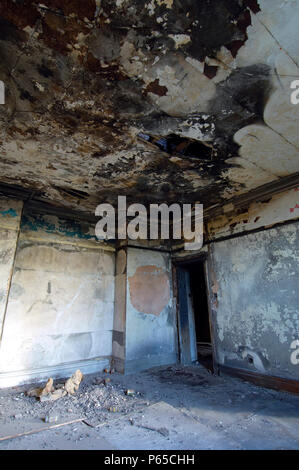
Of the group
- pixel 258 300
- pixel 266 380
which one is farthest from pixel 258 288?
pixel 266 380

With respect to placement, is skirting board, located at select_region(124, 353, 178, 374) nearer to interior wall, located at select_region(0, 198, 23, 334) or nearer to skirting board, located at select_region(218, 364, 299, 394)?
skirting board, located at select_region(218, 364, 299, 394)

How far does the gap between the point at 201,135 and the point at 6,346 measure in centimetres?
349

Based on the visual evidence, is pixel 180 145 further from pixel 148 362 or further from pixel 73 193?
pixel 148 362

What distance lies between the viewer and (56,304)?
11.8ft

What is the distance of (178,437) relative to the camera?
192cm

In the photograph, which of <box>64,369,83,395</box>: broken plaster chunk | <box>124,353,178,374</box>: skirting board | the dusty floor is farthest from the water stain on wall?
<box>64,369,83,395</box>: broken plaster chunk

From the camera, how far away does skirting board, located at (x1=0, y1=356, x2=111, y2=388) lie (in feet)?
9.91

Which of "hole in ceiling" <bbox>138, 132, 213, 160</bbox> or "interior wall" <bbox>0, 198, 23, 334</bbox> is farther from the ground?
"hole in ceiling" <bbox>138, 132, 213, 160</bbox>

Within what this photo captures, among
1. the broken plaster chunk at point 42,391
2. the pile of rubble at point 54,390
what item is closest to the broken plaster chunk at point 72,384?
the pile of rubble at point 54,390

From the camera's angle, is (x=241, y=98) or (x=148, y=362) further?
(x=148, y=362)

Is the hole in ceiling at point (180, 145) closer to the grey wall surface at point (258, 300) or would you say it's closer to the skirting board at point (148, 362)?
the grey wall surface at point (258, 300)

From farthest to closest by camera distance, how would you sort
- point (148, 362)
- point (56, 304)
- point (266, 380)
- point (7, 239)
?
point (148, 362) → point (56, 304) → point (7, 239) → point (266, 380)

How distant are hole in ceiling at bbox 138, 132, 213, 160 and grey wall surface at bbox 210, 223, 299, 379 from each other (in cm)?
149

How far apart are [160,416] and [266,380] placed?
1492mm
